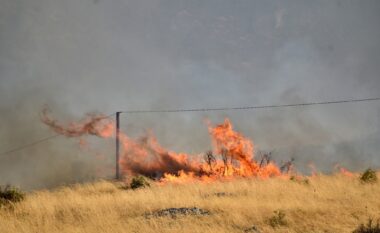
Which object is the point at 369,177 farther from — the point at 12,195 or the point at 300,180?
the point at 12,195

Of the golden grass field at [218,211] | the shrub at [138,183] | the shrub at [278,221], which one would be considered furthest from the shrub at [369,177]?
the shrub at [138,183]

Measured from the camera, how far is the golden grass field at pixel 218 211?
1470cm

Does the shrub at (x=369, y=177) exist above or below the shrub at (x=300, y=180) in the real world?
above

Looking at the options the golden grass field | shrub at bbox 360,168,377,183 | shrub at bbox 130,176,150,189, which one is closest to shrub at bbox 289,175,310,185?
the golden grass field

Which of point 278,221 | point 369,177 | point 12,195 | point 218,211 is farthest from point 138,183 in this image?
point 278,221

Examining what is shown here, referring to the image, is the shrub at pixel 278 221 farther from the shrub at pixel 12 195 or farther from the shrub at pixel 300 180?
the shrub at pixel 12 195

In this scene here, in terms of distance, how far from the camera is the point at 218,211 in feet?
56.0

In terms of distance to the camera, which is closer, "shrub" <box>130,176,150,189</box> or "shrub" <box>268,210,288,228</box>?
"shrub" <box>268,210,288,228</box>

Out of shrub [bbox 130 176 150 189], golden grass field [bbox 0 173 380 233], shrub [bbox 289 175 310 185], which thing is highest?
golden grass field [bbox 0 173 380 233]

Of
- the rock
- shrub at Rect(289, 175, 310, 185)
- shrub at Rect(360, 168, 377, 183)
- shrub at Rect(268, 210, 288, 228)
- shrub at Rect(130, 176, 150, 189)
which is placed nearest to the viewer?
shrub at Rect(268, 210, 288, 228)

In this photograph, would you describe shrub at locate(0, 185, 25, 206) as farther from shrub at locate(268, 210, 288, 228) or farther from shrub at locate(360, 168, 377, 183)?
shrub at locate(360, 168, 377, 183)

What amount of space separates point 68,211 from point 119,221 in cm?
Result: 353

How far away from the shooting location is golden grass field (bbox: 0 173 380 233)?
579 inches

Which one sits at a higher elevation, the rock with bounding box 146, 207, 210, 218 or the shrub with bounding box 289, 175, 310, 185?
the rock with bounding box 146, 207, 210, 218
